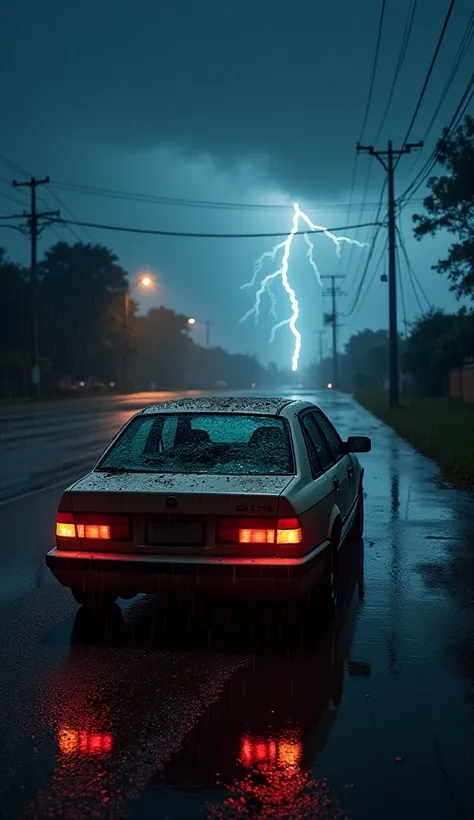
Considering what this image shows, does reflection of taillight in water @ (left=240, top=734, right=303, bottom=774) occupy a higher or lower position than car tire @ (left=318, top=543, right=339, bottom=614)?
lower

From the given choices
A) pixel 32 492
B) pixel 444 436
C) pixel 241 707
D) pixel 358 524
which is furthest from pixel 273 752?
pixel 444 436

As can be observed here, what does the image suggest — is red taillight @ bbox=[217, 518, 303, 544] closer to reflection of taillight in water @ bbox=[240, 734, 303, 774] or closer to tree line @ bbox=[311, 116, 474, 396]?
reflection of taillight in water @ bbox=[240, 734, 303, 774]

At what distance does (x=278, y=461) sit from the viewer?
585 cm

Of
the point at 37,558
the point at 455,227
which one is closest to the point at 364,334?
the point at 455,227

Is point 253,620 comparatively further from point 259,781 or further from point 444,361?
point 444,361

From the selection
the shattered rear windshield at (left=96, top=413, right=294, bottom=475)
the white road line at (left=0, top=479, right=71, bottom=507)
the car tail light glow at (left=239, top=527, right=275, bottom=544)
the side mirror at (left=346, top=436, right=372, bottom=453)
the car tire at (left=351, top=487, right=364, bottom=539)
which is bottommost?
the white road line at (left=0, top=479, right=71, bottom=507)

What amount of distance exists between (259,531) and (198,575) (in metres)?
0.45

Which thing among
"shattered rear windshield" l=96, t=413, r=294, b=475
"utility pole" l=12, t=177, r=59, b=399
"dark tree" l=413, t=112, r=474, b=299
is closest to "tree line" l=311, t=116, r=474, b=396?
"dark tree" l=413, t=112, r=474, b=299

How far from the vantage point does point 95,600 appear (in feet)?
19.0

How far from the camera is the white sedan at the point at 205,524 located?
17.0ft

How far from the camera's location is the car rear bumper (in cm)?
512

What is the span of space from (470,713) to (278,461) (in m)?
2.13

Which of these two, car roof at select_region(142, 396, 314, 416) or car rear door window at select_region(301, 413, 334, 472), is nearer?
car roof at select_region(142, 396, 314, 416)

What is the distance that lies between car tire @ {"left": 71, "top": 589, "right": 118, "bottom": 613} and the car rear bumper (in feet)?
0.98
